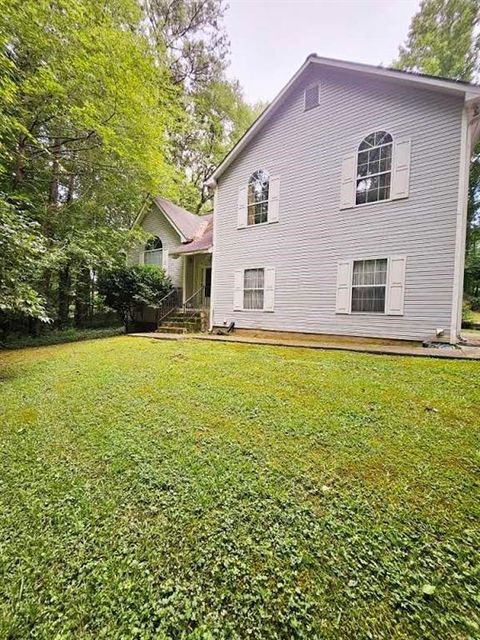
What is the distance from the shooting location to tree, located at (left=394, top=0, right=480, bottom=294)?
39.5 feet

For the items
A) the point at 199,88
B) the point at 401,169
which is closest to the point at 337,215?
the point at 401,169

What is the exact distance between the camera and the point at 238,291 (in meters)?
9.96

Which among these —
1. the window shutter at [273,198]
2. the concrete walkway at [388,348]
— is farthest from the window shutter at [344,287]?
the window shutter at [273,198]

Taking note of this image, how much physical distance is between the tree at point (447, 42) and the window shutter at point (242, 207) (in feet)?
35.2

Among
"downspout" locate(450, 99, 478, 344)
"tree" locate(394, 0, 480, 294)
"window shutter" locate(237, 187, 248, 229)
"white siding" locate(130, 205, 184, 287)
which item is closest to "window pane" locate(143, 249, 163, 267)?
"white siding" locate(130, 205, 184, 287)

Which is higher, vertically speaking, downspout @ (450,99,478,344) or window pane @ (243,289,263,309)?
downspout @ (450,99,478,344)

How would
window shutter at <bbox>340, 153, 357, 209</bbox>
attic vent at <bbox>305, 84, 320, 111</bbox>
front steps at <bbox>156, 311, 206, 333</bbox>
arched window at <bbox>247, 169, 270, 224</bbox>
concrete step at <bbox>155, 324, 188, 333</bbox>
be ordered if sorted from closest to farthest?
window shutter at <bbox>340, 153, 357, 209</bbox>, attic vent at <bbox>305, 84, 320, 111</bbox>, arched window at <bbox>247, 169, 270, 224</bbox>, concrete step at <bbox>155, 324, 188, 333</bbox>, front steps at <bbox>156, 311, 206, 333</bbox>

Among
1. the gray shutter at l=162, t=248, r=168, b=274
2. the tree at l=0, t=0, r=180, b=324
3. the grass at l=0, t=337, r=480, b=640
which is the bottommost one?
the grass at l=0, t=337, r=480, b=640

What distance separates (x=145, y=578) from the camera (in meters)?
1.58

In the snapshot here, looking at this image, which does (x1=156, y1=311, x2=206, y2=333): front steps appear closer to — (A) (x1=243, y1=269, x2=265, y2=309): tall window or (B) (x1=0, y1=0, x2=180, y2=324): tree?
(A) (x1=243, y1=269, x2=265, y2=309): tall window

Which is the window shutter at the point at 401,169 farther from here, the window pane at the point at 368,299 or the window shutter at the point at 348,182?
the window pane at the point at 368,299

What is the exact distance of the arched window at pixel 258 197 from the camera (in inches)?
371

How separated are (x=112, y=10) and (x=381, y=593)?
14126 millimetres

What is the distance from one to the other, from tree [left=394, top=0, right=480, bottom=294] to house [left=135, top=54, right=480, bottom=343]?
8.92 m
